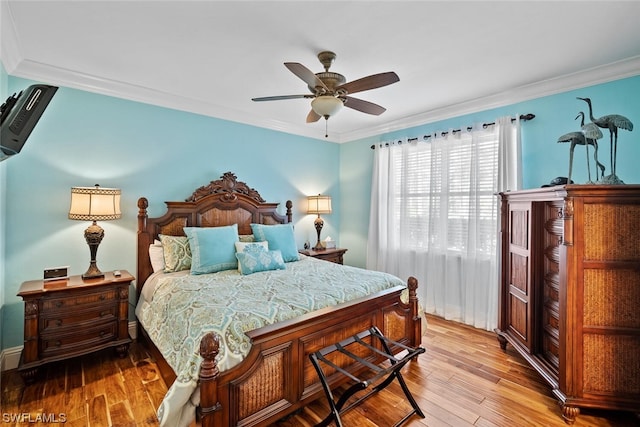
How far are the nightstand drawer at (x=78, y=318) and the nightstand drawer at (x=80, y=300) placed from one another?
0.18 feet

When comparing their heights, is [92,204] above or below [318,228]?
above

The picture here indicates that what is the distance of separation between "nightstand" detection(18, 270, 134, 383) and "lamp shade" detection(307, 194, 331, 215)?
2483 millimetres

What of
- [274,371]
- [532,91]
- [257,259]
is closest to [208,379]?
[274,371]

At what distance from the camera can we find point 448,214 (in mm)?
3732

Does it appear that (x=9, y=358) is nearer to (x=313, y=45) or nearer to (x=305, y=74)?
(x=305, y=74)

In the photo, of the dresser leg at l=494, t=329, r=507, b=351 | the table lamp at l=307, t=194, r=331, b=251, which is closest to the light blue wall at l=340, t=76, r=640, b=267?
the table lamp at l=307, t=194, r=331, b=251

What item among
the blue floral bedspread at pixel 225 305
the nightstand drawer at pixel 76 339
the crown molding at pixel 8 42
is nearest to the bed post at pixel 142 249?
the blue floral bedspread at pixel 225 305

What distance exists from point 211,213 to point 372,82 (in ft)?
7.91

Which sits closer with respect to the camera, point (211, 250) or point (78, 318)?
point (78, 318)

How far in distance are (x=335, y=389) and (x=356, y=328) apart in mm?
486

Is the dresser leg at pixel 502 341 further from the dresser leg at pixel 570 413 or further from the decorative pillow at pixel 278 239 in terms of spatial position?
the decorative pillow at pixel 278 239

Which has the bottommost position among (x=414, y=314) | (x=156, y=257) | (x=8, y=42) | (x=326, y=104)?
(x=414, y=314)

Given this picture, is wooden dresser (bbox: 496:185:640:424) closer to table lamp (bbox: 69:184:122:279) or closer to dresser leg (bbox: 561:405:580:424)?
dresser leg (bbox: 561:405:580:424)

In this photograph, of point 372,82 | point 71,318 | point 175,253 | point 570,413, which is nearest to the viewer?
point 570,413
